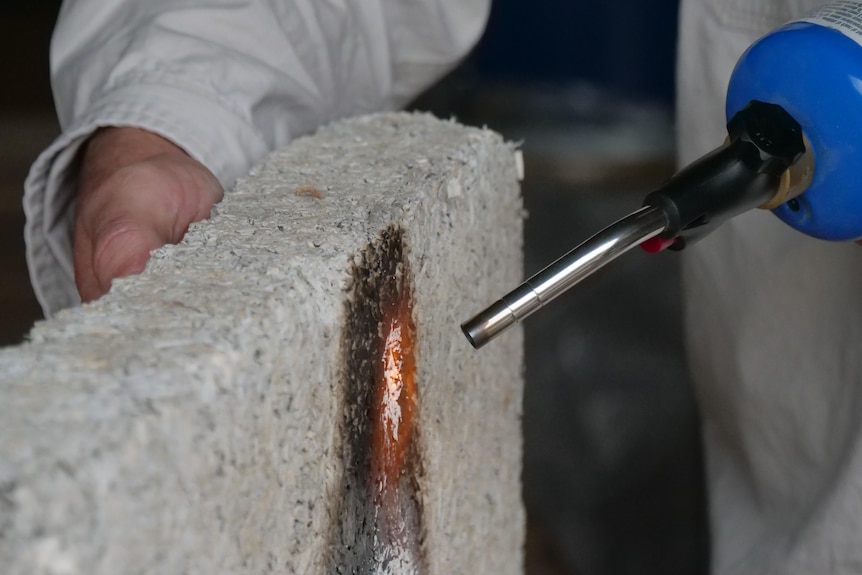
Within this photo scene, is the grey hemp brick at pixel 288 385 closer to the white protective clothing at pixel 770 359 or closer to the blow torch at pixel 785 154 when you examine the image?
the blow torch at pixel 785 154

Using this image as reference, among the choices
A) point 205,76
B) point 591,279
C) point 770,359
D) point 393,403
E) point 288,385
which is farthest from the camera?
point 591,279

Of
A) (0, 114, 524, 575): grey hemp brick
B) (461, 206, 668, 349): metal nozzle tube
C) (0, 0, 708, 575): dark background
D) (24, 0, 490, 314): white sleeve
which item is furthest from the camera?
(0, 0, 708, 575): dark background

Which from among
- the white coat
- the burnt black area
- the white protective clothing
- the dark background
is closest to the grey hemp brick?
the burnt black area

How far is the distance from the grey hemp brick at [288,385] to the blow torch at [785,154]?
0.11 m

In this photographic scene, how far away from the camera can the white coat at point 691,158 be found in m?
0.62

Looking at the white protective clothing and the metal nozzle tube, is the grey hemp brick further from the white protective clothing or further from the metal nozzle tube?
the white protective clothing

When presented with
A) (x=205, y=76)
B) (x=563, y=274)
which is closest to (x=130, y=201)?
(x=205, y=76)

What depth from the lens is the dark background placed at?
1.49 m

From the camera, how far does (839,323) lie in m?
0.71

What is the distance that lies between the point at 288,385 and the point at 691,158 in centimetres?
55

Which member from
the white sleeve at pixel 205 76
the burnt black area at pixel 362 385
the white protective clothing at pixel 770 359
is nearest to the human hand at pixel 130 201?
the white sleeve at pixel 205 76

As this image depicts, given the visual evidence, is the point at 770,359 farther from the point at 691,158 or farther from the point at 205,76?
the point at 205,76

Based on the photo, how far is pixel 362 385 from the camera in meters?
0.44

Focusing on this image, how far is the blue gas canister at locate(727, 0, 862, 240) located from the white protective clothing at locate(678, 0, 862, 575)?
8.9 inches
